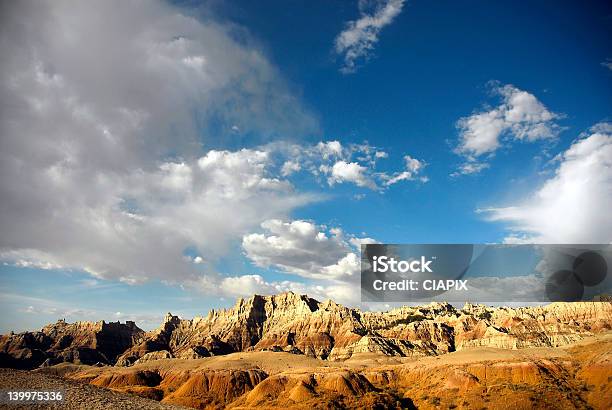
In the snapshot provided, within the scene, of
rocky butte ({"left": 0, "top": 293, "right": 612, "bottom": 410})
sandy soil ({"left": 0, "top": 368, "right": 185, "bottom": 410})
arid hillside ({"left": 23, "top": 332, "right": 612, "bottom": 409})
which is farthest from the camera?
rocky butte ({"left": 0, "top": 293, "right": 612, "bottom": 410})

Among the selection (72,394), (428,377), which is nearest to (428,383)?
(428,377)

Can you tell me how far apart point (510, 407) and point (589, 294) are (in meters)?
143

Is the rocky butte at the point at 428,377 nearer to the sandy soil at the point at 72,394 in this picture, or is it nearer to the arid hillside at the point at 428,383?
the arid hillside at the point at 428,383

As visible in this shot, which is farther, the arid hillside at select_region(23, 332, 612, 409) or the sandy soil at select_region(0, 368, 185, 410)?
the arid hillside at select_region(23, 332, 612, 409)

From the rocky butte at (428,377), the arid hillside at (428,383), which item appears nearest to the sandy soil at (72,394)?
the rocky butte at (428,377)

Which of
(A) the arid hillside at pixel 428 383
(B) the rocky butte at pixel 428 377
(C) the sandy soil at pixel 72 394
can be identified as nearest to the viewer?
(C) the sandy soil at pixel 72 394

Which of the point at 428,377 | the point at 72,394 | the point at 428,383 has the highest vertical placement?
the point at 72,394

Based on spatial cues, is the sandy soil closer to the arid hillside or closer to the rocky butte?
the rocky butte

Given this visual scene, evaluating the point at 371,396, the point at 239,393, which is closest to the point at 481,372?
the point at 371,396

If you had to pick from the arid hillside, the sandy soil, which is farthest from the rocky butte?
the sandy soil

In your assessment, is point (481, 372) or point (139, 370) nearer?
point (481, 372)

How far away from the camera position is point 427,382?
110312mm

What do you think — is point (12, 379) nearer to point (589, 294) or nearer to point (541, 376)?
point (541, 376)

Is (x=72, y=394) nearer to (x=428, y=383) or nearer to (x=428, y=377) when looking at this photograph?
(x=428, y=383)
